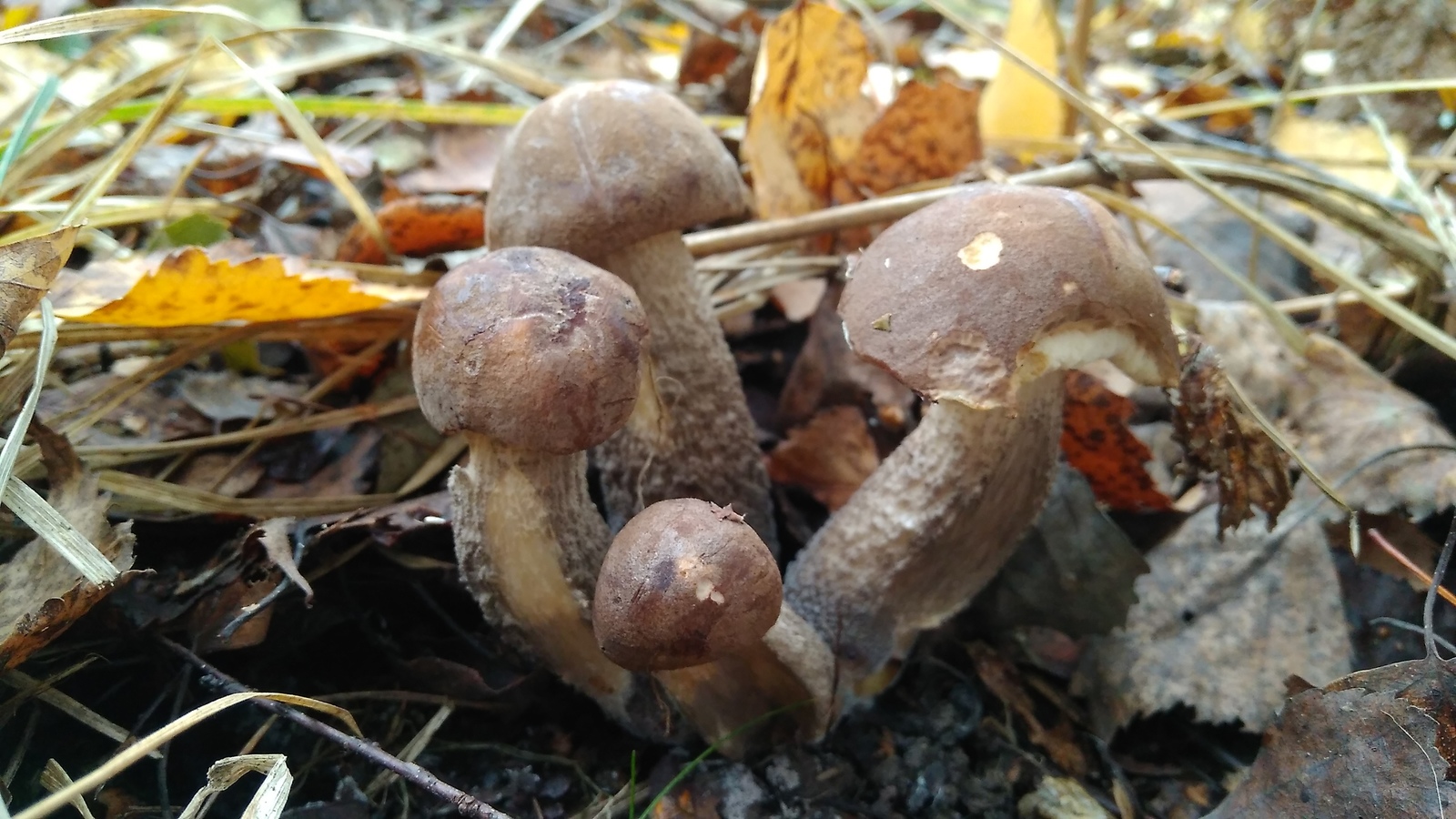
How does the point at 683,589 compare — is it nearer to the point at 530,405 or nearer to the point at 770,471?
the point at 530,405

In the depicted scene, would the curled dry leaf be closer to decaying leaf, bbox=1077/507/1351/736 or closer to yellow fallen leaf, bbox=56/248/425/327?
yellow fallen leaf, bbox=56/248/425/327

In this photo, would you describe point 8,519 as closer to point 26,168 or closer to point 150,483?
point 150,483

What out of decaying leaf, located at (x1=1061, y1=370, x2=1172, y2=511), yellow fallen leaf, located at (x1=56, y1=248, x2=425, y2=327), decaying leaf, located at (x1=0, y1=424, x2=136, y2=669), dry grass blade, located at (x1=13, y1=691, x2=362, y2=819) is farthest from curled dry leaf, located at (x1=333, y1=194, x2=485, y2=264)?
Answer: decaying leaf, located at (x1=1061, y1=370, x2=1172, y2=511)

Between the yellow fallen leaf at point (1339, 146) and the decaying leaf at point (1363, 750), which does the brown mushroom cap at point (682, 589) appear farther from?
the yellow fallen leaf at point (1339, 146)

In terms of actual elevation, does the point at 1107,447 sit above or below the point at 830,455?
above

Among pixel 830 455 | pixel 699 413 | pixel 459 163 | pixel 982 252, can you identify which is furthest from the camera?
pixel 459 163

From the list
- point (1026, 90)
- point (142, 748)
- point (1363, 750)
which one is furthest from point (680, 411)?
point (1026, 90)
